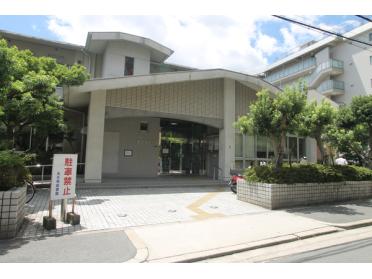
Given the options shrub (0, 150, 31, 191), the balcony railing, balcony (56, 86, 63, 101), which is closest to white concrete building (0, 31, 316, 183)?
balcony (56, 86, 63, 101)

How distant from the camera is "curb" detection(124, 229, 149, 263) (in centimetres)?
450

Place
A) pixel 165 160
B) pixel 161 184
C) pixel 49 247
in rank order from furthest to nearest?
1. pixel 165 160
2. pixel 161 184
3. pixel 49 247

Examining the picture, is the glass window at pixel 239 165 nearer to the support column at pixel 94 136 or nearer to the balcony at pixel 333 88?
the support column at pixel 94 136

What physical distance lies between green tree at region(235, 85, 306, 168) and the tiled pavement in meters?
2.54

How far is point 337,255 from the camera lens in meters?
4.87

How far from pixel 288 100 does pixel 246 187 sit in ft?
10.7

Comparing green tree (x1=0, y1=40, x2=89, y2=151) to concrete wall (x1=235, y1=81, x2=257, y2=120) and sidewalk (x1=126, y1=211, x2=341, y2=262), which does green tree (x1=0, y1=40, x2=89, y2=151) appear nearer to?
sidewalk (x1=126, y1=211, x2=341, y2=262)

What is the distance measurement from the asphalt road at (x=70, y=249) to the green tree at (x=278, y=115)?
234 inches

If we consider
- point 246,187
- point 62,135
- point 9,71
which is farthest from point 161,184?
point 9,71

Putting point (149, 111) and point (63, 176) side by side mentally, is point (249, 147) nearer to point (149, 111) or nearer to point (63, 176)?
point (149, 111)

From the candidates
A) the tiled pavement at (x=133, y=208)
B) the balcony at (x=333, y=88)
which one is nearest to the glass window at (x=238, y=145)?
the tiled pavement at (x=133, y=208)

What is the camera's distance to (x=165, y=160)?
20031 mm

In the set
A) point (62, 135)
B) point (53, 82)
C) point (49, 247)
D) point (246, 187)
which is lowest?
point (49, 247)

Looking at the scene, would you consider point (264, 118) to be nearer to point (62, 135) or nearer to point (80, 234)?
point (80, 234)
